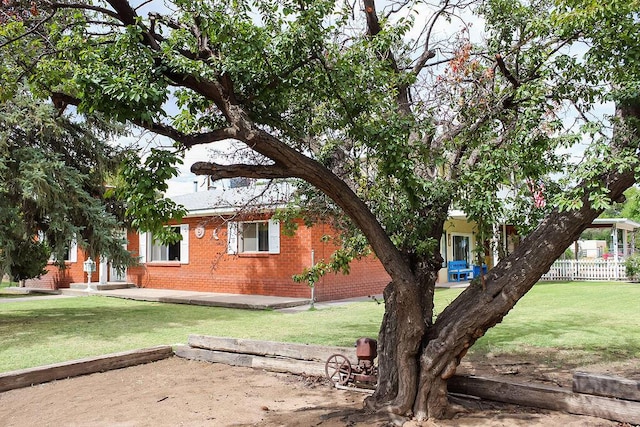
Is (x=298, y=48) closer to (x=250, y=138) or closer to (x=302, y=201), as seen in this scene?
(x=250, y=138)

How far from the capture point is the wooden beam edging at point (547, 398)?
17.6 feet

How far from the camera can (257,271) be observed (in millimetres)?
18688

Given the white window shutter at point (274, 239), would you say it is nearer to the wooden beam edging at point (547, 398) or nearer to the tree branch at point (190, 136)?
the wooden beam edging at point (547, 398)

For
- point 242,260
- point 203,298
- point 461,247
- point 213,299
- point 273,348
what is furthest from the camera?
point 461,247

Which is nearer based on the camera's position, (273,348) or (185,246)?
(273,348)

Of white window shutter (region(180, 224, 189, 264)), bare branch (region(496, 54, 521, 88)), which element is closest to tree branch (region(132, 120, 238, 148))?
bare branch (region(496, 54, 521, 88))

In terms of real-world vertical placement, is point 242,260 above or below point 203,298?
above

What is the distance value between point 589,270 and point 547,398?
890 inches

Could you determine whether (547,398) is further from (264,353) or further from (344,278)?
(344,278)

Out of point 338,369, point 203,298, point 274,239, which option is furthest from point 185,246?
point 338,369

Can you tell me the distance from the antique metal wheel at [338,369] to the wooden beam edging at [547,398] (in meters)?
1.31

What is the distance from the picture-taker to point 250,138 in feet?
16.8

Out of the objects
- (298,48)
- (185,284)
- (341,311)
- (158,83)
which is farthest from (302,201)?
(185,284)

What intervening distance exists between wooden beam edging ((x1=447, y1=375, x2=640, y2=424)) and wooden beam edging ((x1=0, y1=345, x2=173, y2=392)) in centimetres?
486
